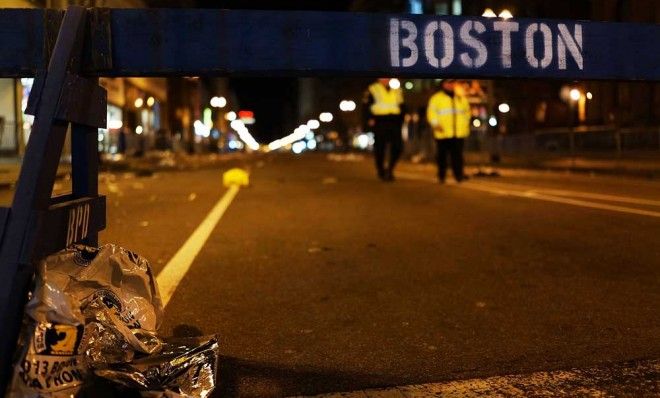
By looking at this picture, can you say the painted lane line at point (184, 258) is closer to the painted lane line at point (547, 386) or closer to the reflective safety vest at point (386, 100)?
Result: the painted lane line at point (547, 386)

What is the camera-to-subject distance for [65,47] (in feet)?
9.57

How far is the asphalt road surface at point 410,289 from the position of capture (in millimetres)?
3957

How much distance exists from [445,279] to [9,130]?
13.1m

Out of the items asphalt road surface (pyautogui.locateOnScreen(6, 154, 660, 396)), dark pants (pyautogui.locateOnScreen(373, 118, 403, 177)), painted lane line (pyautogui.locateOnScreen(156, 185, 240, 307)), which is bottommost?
asphalt road surface (pyautogui.locateOnScreen(6, 154, 660, 396))

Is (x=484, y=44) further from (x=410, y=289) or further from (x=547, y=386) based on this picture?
(x=410, y=289)

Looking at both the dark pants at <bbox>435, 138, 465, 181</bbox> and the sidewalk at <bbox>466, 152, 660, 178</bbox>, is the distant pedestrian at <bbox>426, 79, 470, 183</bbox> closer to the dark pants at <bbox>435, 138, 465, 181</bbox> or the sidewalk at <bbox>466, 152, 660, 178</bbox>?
the dark pants at <bbox>435, 138, 465, 181</bbox>

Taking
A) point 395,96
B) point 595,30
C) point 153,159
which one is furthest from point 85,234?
point 153,159

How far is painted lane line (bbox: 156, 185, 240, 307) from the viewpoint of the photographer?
19.0 ft

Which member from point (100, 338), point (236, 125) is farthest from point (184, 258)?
point (236, 125)

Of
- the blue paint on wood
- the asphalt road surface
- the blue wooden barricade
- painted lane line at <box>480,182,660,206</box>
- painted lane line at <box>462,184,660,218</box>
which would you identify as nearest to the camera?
the blue wooden barricade

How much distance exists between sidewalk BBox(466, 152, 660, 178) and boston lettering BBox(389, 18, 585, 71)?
16.4 meters

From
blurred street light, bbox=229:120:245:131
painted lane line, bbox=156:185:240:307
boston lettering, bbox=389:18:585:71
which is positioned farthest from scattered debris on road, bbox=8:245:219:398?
blurred street light, bbox=229:120:245:131

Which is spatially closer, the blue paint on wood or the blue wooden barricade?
the blue wooden barricade

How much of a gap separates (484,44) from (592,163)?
21.8m
